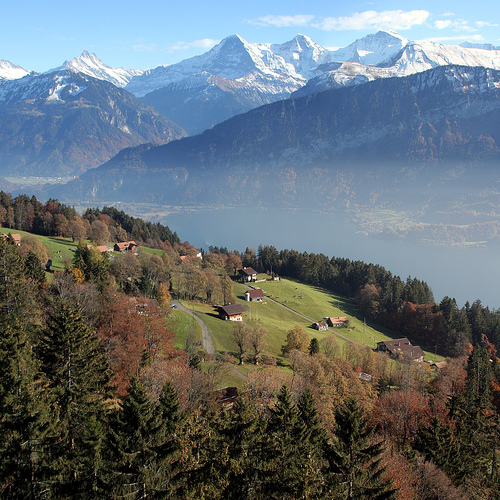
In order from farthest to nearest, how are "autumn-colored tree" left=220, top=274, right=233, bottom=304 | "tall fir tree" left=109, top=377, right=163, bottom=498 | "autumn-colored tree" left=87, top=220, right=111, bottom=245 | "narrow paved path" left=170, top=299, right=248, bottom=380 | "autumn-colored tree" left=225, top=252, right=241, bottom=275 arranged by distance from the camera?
"autumn-colored tree" left=225, top=252, right=241, bottom=275
"autumn-colored tree" left=87, top=220, right=111, bottom=245
"autumn-colored tree" left=220, top=274, right=233, bottom=304
"narrow paved path" left=170, top=299, right=248, bottom=380
"tall fir tree" left=109, top=377, right=163, bottom=498

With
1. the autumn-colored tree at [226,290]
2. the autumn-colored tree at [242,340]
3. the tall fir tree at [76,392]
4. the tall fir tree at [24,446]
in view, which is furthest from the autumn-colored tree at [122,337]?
A: the autumn-colored tree at [226,290]

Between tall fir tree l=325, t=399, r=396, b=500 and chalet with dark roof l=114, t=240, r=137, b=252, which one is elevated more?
chalet with dark roof l=114, t=240, r=137, b=252

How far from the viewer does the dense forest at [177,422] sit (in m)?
17.8

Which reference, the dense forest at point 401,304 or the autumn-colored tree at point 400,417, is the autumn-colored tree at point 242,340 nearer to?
the autumn-colored tree at point 400,417

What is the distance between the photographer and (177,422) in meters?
19.4

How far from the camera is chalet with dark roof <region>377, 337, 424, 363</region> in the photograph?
236 ft

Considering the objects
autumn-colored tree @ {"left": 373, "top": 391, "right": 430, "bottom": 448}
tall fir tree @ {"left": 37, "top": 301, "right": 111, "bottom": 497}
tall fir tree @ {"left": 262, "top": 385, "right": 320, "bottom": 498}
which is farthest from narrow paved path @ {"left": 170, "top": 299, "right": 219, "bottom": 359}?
tall fir tree @ {"left": 262, "top": 385, "right": 320, "bottom": 498}

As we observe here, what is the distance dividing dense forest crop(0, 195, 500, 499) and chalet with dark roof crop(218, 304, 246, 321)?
56.5ft

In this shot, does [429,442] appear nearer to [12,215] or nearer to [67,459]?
[67,459]

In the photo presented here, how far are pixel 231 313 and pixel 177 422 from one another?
47616mm

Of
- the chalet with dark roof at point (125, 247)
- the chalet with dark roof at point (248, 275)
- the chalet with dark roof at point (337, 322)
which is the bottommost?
the chalet with dark roof at point (337, 322)

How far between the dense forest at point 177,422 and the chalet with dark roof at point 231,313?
17.2 m

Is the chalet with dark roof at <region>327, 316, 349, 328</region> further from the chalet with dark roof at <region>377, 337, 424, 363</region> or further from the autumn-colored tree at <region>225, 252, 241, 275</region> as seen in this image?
the autumn-colored tree at <region>225, 252, 241, 275</region>

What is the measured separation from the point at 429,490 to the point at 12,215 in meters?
97.3
